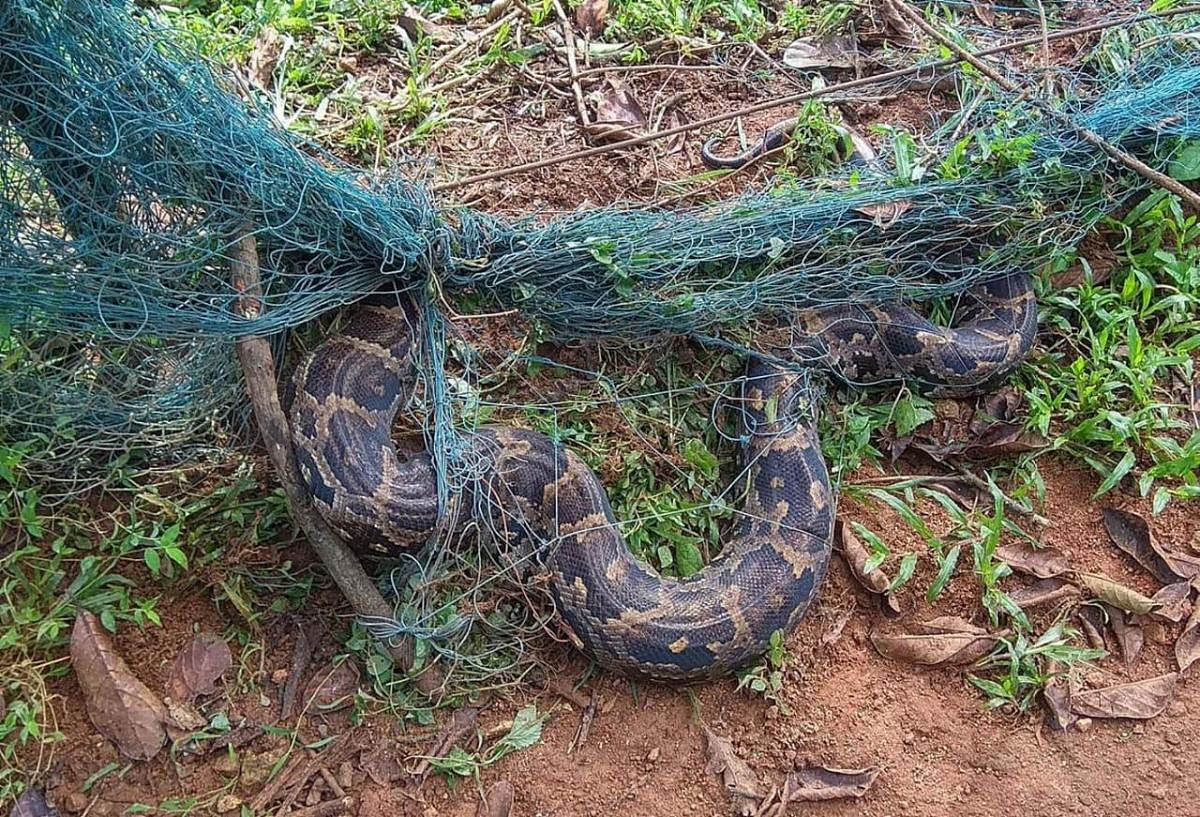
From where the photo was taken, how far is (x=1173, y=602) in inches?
150

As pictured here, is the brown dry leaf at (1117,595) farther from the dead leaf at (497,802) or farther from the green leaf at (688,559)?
the dead leaf at (497,802)

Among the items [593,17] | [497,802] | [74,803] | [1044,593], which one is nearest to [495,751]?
[497,802]

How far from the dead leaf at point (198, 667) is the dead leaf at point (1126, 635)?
3597 mm

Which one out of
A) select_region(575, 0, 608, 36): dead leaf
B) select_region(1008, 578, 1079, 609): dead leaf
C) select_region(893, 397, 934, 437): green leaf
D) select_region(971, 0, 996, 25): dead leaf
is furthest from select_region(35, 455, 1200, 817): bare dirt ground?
select_region(575, 0, 608, 36): dead leaf

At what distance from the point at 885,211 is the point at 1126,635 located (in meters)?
2.13

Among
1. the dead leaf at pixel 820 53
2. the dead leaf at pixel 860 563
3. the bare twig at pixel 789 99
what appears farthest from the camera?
the dead leaf at pixel 820 53

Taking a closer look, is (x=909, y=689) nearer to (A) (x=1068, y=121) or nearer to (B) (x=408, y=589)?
(B) (x=408, y=589)

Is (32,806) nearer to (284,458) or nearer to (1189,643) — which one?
(284,458)

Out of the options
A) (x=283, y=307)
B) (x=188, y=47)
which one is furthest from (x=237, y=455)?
(x=188, y=47)

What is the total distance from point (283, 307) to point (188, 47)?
100 cm

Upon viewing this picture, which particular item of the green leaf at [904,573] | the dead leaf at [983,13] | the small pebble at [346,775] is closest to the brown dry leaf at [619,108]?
the dead leaf at [983,13]

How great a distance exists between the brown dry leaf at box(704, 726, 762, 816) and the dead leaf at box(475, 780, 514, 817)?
0.76m

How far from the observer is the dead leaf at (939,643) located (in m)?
3.75

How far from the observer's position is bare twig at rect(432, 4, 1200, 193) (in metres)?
4.62
